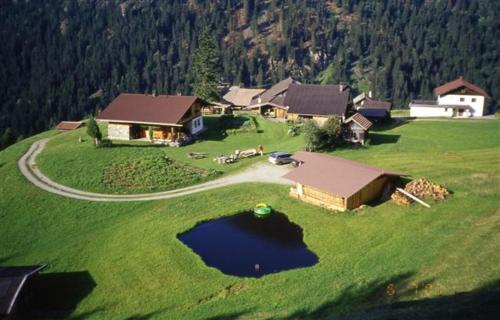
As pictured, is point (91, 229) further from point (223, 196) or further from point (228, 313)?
point (228, 313)

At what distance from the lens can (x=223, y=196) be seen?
153 feet

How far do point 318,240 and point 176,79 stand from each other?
478 ft

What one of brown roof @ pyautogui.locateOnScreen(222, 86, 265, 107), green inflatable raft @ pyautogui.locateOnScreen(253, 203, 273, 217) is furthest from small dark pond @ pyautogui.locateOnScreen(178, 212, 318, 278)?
brown roof @ pyautogui.locateOnScreen(222, 86, 265, 107)

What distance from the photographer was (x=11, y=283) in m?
31.1

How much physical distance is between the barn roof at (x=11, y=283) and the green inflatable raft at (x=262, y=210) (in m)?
17.7

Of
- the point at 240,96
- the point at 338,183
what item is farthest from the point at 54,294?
the point at 240,96

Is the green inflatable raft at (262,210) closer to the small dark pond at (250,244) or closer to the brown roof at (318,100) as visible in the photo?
the small dark pond at (250,244)

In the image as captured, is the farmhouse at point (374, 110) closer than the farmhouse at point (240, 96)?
Yes

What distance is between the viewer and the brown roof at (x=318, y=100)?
226ft

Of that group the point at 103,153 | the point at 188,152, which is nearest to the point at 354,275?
the point at 188,152

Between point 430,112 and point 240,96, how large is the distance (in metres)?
38.1

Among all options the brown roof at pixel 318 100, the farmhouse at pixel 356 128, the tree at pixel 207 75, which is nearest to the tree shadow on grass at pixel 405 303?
the farmhouse at pixel 356 128

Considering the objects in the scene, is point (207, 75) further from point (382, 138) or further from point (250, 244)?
point (250, 244)

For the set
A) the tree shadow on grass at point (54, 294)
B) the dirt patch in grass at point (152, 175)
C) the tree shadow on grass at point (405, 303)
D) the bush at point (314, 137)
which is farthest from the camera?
the bush at point (314, 137)
